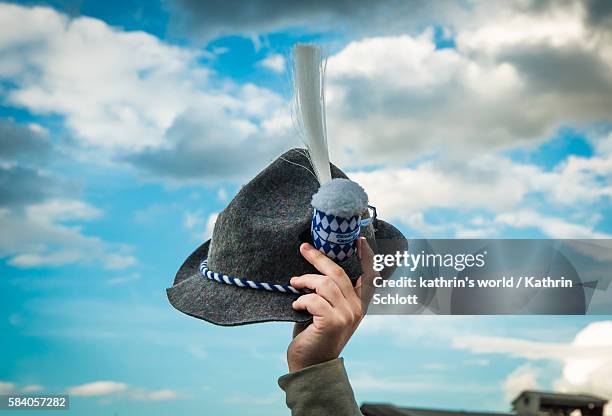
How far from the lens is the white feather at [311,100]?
2031 millimetres

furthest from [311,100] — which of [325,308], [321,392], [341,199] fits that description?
[321,392]

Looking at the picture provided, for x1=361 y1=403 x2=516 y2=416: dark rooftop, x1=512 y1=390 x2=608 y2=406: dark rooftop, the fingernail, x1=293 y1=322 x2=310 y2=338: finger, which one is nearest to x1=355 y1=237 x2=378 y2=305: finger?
the fingernail

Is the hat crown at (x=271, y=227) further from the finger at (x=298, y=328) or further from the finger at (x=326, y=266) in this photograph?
the finger at (x=298, y=328)

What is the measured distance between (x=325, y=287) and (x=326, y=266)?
0.06 meters

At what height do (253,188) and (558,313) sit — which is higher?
(558,313)

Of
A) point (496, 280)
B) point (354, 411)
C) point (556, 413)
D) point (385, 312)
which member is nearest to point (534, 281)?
point (496, 280)

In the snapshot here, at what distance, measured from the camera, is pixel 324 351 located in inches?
75.5

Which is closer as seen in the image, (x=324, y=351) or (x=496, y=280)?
(x=324, y=351)

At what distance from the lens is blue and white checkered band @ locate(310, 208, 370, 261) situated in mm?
1825

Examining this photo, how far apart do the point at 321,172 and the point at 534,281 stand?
268 centimetres

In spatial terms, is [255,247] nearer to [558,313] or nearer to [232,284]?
[232,284]

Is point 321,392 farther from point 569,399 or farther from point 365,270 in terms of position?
point 569,399

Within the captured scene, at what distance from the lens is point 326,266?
6.12 ft

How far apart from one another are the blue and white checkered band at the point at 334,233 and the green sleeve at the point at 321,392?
0.31 m
